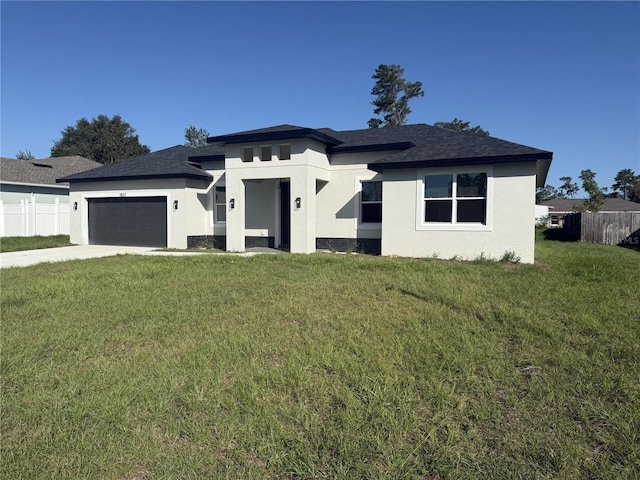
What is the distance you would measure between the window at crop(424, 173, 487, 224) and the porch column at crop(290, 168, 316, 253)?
371 centimetres

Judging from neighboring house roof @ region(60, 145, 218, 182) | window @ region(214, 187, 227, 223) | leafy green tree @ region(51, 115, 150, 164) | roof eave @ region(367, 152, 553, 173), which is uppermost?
leafy green tree @ region(51, 115, 150, 164)

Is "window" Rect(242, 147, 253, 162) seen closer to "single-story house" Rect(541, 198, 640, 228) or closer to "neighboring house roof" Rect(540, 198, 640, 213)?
"neighboring house roof" Rect(540, 198, 640, 213)

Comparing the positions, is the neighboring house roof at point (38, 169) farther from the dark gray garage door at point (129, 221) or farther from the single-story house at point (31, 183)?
the dark gray garage door at point (129, 221)

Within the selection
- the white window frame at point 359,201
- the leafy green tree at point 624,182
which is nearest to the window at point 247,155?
the white window frame at point 359,201

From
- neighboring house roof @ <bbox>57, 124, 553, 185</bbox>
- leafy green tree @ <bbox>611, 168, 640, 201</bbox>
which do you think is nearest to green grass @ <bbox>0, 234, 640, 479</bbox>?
neighboring house roof @ <bbox>57, 124, 553, 185</bbox>

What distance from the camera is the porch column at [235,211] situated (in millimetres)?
14781

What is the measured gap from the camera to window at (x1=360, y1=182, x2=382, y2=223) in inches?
568

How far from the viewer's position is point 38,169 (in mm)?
26172

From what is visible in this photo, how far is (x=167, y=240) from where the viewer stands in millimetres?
16609

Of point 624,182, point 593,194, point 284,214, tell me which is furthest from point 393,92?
point 624,182

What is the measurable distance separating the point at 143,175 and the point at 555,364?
1583cm

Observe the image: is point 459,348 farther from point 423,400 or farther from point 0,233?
point 0,233

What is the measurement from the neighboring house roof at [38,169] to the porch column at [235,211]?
45.0 ft

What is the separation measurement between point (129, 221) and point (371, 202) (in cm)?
1003
